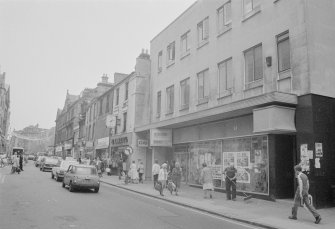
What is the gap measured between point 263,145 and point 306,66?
4.24 meters

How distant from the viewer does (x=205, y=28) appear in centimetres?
2227

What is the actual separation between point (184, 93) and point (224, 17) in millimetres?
6173

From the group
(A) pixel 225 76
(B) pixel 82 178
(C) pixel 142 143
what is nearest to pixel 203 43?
(A) pixel 225 76

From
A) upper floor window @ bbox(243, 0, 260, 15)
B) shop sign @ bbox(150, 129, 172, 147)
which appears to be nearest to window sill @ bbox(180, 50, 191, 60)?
shop sign @ bbox(150, 129, 172, 147)

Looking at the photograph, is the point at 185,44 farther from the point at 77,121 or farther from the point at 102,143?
the point at 77,121

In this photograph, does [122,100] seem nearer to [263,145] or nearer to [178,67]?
[178,67]

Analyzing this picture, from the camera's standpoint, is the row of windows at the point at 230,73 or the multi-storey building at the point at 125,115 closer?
the row of windows at the point at 230,73

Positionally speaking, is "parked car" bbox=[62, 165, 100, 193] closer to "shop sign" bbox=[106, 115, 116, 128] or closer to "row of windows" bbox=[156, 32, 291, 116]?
"row of windows" bbox=[156, 32, 291, 116]

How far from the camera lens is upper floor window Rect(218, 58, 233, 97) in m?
19.0

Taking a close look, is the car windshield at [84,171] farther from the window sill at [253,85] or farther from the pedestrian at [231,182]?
the window sill at [253,85]

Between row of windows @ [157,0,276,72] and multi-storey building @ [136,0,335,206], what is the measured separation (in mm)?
67

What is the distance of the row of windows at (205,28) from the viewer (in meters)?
18.2

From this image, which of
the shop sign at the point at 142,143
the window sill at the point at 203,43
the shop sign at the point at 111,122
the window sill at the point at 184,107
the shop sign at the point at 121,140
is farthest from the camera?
the shop sign at the point at 111,122

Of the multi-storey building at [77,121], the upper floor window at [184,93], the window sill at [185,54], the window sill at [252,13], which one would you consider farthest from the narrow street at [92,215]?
the multi-storey building at [77,121]
